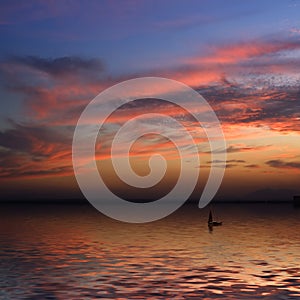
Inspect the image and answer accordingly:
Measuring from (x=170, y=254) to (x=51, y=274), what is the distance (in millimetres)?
20628

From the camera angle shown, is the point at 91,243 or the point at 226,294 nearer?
the point at 226,294

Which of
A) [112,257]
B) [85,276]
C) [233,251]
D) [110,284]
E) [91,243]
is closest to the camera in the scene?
[110,284]

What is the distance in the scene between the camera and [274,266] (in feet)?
185

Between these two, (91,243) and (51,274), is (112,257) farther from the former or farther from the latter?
(91,243)

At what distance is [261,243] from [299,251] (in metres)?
13.2

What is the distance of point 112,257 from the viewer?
2509 inches

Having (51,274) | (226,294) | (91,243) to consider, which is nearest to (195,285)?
(226,294)

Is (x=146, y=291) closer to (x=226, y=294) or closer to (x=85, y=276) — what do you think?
(x=226, y=294)

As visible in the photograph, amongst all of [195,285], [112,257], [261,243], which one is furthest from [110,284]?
[261,243]

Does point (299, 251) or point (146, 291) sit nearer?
point (146, 291)

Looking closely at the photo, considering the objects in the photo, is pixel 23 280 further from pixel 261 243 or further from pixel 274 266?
pixel 261 243

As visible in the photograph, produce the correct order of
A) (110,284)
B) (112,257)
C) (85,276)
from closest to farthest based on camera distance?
(110,284)
(85,276)
(112,257)

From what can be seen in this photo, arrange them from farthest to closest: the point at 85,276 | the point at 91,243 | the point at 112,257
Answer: the point at 91,243 < the point at 112,257 < the point at 85,276

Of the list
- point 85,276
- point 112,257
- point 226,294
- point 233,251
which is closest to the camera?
point 226,294
